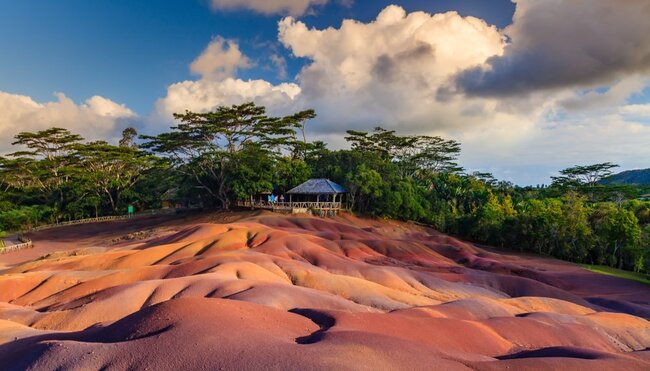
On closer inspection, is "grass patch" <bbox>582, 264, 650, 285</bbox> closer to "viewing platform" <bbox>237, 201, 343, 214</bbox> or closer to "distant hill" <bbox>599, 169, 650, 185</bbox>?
"viewing platform" <bbox>237, 201, 343, 214</bbox>

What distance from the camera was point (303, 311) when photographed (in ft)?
49.7

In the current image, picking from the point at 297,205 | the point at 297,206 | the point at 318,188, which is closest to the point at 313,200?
the point at 318,188

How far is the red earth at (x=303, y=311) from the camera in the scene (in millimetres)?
9461

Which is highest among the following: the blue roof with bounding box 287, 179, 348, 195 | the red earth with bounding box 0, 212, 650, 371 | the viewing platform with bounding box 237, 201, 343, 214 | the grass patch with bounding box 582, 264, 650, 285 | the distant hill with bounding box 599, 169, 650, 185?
the distant hill with bounding box 599, 169, 650, 185

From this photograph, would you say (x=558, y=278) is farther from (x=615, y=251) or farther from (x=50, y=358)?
(x=50, y=358)

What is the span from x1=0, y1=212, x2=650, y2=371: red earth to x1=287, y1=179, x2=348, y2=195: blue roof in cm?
1414

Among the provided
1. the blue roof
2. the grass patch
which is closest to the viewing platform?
the blue roof

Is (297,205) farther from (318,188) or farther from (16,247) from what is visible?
(16,247)

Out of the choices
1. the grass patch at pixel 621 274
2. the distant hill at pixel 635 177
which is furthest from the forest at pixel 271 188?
the distant hill at pixel 635 177

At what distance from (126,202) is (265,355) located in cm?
6499

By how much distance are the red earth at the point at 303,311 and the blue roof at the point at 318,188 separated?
14.1 m

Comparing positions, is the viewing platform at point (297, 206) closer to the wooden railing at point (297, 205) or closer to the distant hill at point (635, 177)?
the wooden railing at point (297, 205)

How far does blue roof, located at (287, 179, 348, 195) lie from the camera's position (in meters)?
56.0

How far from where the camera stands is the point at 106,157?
6341 centimetres
